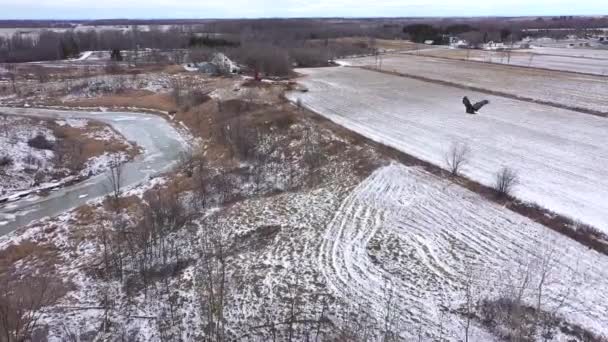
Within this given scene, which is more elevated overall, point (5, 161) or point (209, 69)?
point (209, 69)

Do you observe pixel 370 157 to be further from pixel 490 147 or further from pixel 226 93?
pixel 226 93

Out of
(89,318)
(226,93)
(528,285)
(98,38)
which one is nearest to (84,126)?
(226,93)

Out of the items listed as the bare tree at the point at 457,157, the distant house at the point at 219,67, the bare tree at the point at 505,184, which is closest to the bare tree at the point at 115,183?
the bare tree at the point at 457,157

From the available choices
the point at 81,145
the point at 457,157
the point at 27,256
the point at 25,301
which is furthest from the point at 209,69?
the point at 25,301

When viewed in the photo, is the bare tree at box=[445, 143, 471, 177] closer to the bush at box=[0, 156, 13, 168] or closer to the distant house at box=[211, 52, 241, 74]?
the bush at box=[0, 156, 13, 168]

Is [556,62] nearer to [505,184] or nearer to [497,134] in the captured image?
[497,134]

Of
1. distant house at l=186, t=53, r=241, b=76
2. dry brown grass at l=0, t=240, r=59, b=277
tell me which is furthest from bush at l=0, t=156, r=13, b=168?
distant house at l=186, t=53, r=241, b=76
